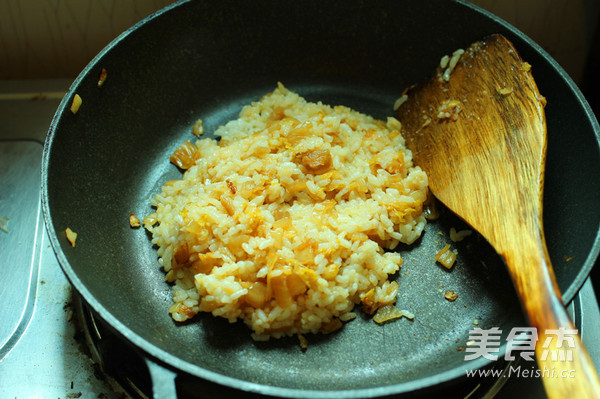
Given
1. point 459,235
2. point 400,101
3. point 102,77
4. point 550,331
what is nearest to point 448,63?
point 400,101

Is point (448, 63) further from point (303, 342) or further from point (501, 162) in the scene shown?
point (303, 342)

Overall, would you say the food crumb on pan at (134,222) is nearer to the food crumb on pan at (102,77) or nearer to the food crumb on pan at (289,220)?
the food crumb on pan at (289,220)

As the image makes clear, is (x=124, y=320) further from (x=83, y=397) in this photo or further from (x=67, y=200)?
(x=67, y=200)

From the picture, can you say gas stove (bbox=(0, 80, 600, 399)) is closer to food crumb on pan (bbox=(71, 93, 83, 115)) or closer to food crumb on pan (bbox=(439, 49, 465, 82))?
food crumb on pan (bbox=(71, 93, 83, 115))

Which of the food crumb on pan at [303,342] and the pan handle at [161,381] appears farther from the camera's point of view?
the food crumb on pan at [303,342]

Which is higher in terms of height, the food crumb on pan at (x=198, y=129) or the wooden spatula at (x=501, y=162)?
the wooden spatula at (x=501, y=162)

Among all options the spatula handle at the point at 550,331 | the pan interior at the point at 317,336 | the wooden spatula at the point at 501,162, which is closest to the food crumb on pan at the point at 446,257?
the pan interior at the point at 317,336

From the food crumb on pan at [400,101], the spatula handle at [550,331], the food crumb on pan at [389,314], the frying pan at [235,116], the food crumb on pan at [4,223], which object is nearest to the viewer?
the spatula handle at [550,331]

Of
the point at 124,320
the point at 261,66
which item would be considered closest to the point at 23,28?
the point at 261,66
